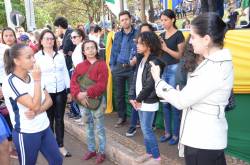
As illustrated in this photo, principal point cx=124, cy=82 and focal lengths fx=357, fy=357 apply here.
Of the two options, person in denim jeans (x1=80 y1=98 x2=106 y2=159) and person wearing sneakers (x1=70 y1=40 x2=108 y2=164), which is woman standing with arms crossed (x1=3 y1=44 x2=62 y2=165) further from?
person in denim jeans (x1=80 y1=98 x2=106 y2=159)

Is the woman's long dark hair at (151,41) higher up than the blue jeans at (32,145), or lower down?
higher up

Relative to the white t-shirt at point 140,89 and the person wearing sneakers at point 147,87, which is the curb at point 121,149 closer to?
the person wearing sneakers at point 147,87

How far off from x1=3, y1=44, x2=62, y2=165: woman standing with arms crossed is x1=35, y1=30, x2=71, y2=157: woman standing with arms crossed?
1.41m

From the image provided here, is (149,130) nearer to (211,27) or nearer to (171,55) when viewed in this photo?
(171,55)

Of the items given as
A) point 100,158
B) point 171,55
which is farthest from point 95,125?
point 171,55

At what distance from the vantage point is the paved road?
198 inches

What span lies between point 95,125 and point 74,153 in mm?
881

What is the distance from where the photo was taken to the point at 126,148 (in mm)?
4949

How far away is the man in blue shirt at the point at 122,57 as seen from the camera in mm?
5773

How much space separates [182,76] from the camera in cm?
339

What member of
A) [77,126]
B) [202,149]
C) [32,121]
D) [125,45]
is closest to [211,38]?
[202,149]

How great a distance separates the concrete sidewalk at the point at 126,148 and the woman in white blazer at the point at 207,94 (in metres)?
1.95

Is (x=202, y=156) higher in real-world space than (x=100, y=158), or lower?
higher

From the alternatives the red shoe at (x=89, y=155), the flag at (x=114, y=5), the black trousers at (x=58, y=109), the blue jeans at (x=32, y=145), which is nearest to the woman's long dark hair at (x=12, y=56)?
the blue jeans at (x=32, y=145)
